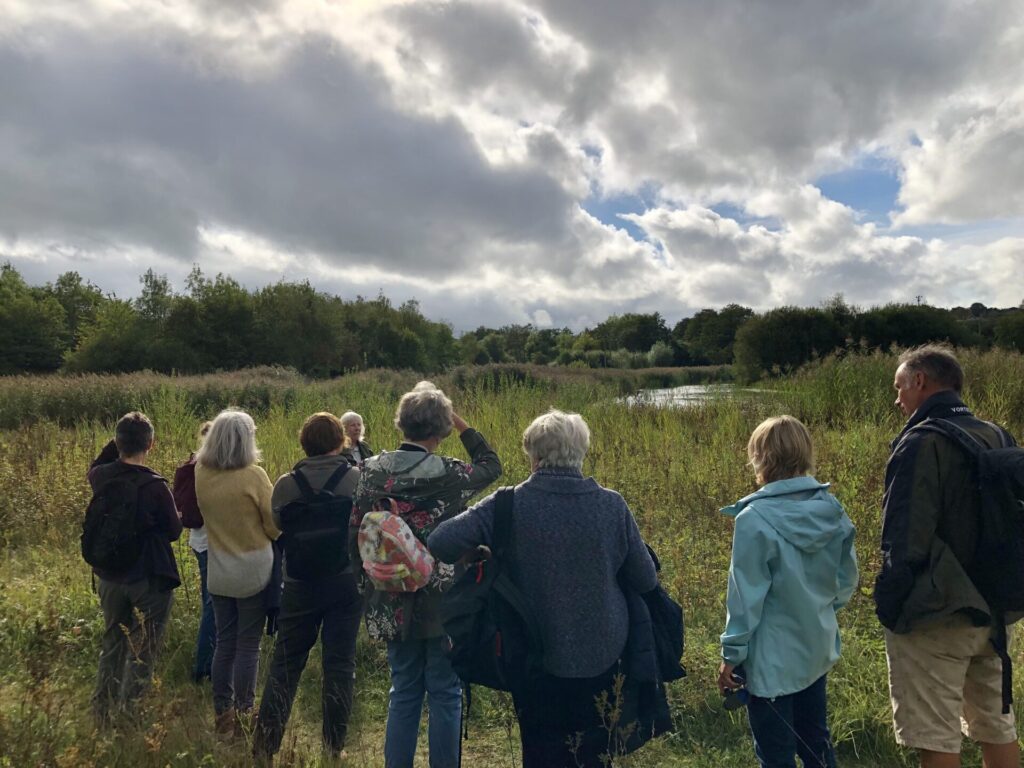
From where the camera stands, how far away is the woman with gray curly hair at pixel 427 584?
9.75 feet

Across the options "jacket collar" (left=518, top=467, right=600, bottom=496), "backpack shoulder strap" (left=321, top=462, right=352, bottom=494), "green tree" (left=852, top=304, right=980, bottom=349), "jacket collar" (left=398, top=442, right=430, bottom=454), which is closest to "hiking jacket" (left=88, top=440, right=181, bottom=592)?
"backpack shoulder strap" (left=321, top=462, right=352, bottom=494)

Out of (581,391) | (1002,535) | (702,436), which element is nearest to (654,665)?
(1002,535)

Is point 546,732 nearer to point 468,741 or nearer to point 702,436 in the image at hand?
point 468,741

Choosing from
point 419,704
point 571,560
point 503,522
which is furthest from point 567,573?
point 419,704

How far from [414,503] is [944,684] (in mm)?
2315

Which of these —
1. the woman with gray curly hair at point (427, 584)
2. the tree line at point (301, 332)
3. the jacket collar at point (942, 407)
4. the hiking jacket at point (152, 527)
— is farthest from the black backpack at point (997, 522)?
the tree line at point (301, 332)

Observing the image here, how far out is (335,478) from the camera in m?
3.43

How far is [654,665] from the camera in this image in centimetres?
246

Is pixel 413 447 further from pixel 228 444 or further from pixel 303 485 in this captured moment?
pixel 228 444

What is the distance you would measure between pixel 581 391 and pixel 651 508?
7021 millimetres

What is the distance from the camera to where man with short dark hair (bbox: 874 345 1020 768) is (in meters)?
2.49

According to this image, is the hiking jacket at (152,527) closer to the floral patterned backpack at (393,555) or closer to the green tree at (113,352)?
the floral patterned backpack at (393,555)

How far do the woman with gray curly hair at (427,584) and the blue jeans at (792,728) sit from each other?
1338 millimetres

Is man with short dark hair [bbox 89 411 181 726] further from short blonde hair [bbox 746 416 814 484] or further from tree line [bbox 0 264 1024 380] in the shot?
tree line [bbox 0 264 1024 380]
